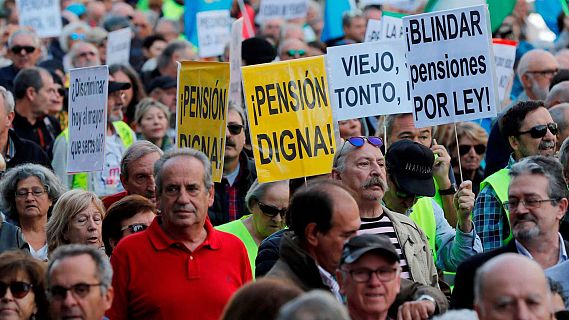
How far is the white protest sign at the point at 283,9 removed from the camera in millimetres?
20281

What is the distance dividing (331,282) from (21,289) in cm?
149

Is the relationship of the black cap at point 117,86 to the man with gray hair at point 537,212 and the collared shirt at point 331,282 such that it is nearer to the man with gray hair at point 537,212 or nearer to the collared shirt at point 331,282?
the man with gray hair at point 537,212

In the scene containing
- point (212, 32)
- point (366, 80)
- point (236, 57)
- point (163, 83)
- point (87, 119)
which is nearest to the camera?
point (366, 80)

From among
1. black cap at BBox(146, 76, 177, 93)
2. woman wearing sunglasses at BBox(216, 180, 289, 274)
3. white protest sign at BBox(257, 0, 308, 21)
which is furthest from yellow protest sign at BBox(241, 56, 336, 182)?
white protest sign at BBox(257, 0, 308, 21)

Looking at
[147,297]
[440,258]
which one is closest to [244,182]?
[440,258]

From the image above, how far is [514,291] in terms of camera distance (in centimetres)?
657

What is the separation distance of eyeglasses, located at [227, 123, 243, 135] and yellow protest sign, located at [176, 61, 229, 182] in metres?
1.09

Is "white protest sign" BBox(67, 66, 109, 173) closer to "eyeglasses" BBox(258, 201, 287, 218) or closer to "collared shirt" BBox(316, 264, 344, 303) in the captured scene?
"eyeglasses" BBox(258, 201, 287, 218)

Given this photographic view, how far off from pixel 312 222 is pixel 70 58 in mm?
9831

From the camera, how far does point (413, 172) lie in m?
9.84

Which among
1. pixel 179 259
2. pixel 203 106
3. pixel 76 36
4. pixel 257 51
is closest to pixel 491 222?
pixel 203 106

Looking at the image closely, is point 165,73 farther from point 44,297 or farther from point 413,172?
point 44,297

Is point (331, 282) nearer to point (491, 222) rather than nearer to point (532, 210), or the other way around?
point (532, 210)

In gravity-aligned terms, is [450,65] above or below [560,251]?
above
